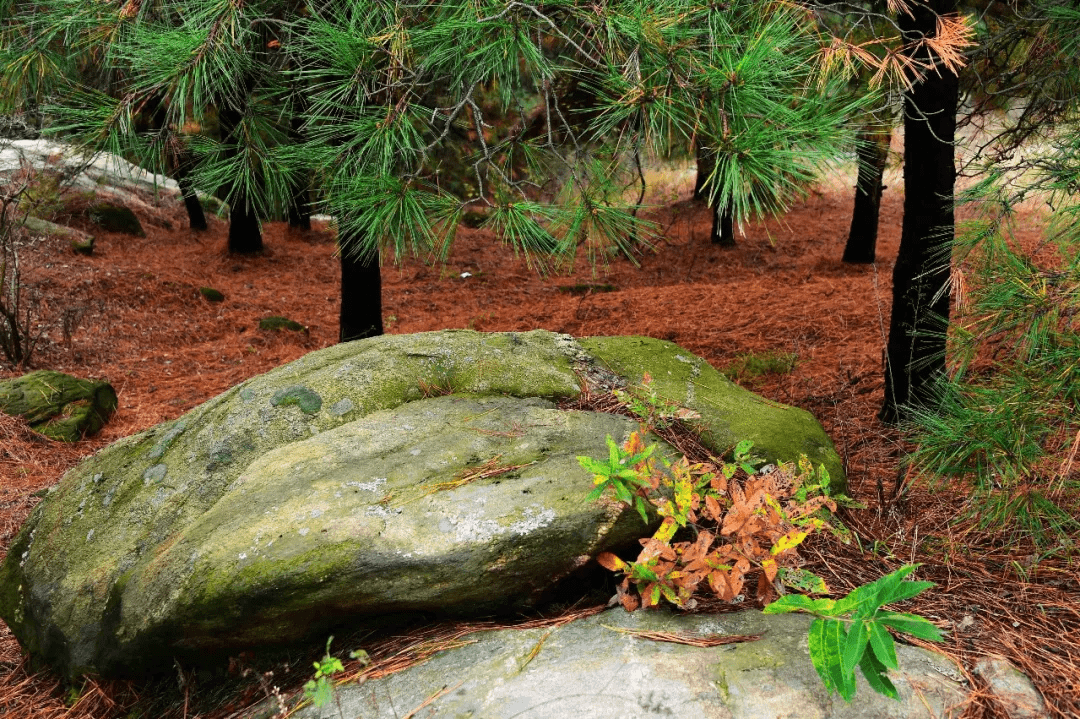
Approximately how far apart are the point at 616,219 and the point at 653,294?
5151mm

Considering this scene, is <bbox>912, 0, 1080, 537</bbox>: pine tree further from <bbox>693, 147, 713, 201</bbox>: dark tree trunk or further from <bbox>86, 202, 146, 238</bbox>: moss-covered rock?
<bbox>86, 202, 146, 238</bbox>: moss-covered rock

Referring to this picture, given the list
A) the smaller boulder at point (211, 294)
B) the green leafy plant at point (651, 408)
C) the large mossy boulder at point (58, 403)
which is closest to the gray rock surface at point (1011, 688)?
the green leafy plant at point (651, 408)

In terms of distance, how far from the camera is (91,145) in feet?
8.95

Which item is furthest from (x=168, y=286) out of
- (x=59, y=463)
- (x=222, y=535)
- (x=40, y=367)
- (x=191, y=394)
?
(x=222, y=535)

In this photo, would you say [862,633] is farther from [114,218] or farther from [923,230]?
[114,218]

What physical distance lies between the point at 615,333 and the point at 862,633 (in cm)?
523

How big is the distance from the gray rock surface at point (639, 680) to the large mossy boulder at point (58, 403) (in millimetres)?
3570

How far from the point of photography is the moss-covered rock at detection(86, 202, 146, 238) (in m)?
10.3

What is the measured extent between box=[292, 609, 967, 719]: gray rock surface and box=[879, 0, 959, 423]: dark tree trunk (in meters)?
2.16

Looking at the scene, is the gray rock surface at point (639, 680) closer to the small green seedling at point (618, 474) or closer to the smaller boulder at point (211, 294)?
the small green seedling at point (618, 474)

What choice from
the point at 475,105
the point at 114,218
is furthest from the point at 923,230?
the point at 114,218

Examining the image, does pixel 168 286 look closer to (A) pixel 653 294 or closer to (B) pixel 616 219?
(A) pixel 653 294

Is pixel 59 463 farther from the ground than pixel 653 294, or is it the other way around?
pixel 653 294

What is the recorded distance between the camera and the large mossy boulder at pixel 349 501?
1847 millimetres
